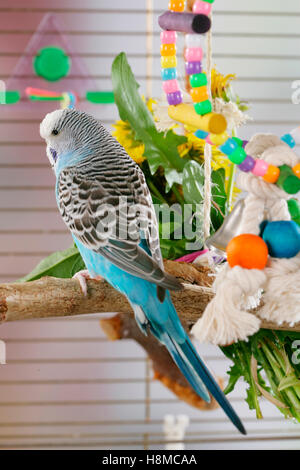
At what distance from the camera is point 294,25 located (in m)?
1.60

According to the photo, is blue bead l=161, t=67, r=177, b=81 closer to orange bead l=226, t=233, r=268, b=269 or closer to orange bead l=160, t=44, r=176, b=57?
orange bead l=160, t=44, r=176, b=57

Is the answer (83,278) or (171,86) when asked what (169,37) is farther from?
(83,278)

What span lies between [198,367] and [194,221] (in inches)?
12.2

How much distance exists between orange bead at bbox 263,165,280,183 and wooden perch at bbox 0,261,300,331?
0.20 metres

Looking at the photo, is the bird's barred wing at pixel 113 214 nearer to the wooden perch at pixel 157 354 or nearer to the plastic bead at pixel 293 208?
the plastic bead at pixel 293 208

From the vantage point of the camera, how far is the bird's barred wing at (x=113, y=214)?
1.90 feet

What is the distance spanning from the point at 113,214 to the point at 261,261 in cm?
21

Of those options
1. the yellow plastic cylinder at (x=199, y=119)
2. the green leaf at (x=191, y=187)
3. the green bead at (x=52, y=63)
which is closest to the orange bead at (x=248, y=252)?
the yellow plastic cylinder at (x=199, y=119)

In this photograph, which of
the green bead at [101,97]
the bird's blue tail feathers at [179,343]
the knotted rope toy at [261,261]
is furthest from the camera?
the green bead at [101,97]

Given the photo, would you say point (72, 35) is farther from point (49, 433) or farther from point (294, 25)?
point (49, 433)

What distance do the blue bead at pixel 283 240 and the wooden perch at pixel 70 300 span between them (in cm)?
15

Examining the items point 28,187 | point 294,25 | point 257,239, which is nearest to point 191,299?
point 257,239

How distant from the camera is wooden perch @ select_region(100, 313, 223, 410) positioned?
3.39 ft

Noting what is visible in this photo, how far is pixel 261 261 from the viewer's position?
454 mm
